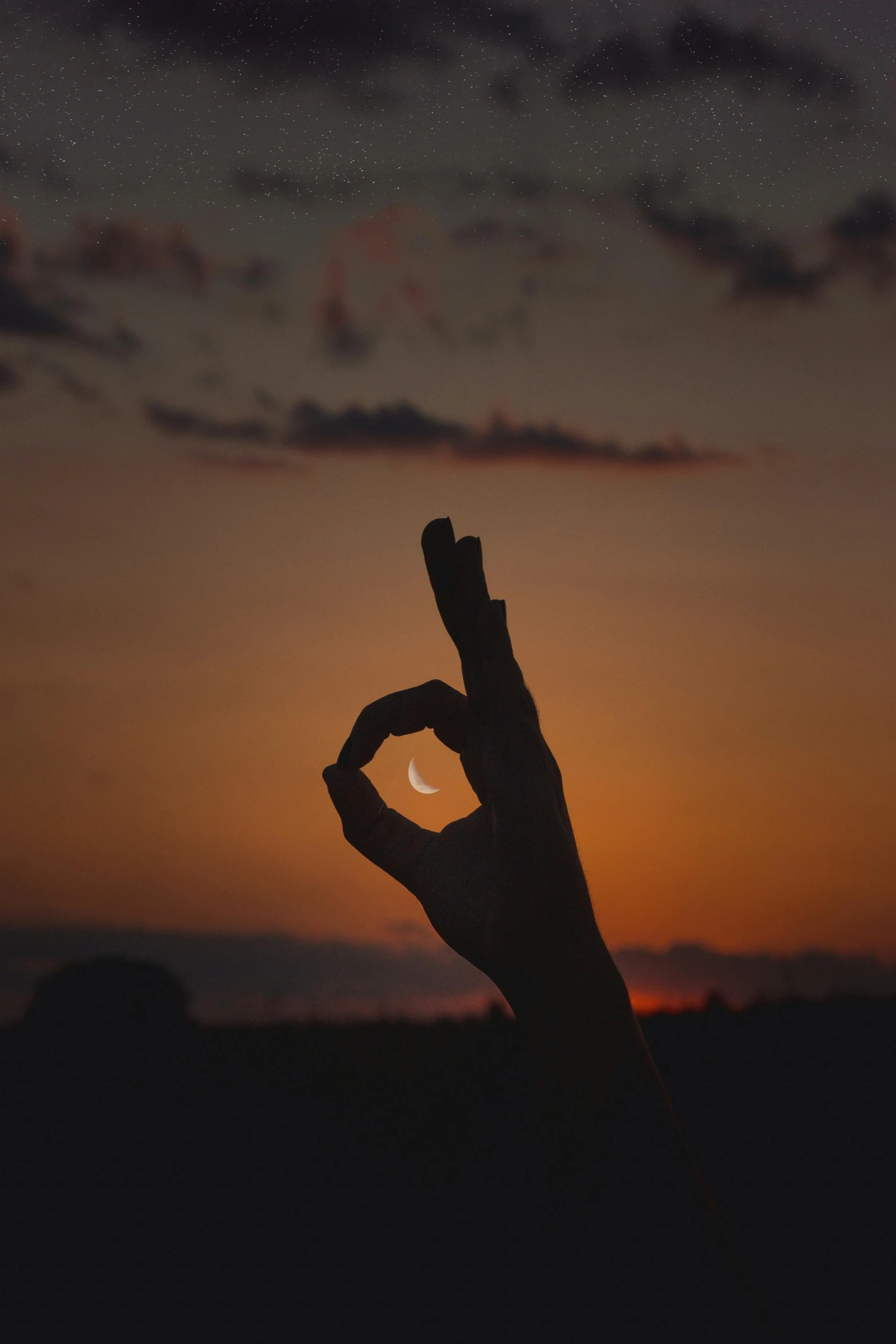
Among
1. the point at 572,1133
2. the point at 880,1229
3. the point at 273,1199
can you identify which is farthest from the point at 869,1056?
the point at 572,1133

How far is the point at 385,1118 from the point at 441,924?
9.21 metres

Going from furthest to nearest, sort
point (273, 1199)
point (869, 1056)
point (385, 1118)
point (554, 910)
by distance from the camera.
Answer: point (869, 1056)
point (385, 1118)
point (273, 1199)
point (554, 910)

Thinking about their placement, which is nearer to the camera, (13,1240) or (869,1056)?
(13,1240)

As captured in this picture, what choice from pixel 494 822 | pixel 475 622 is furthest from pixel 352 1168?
pixel 475 622

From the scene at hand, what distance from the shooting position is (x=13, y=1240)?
10.8m

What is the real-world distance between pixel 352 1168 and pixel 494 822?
913 cm

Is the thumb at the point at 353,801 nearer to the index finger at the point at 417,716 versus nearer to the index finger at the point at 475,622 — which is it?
the index finger at the point at 417,716

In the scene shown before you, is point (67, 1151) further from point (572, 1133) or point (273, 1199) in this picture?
point (572, 1133)

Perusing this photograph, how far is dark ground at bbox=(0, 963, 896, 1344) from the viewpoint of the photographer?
10.3 m

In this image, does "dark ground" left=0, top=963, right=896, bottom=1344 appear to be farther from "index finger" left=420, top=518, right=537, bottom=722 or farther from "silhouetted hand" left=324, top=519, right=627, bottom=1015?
"index finger" left=420, top=518, right=537, bottom=722

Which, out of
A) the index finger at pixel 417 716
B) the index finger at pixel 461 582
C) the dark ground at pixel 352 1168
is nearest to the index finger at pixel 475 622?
the index finger at pixel 461 582

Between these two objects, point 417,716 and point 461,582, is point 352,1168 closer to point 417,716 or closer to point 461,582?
point 417,716

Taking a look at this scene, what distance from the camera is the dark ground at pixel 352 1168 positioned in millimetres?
10328

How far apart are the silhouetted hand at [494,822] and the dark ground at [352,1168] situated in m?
5.30
